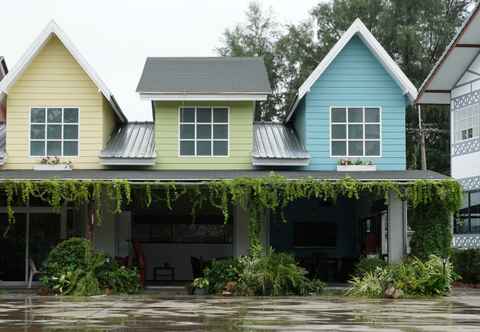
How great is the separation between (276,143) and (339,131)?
197 cm

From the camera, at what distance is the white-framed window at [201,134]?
25.2 metres

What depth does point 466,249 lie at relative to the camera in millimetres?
27797

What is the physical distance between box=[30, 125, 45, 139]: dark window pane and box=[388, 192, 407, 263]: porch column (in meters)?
9.55

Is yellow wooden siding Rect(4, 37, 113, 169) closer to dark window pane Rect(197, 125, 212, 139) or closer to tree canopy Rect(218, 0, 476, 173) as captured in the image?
dark window pane Rect(197, 125, 212, 139)

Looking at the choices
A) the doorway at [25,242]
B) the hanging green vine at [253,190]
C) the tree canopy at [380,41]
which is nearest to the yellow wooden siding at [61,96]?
the doorway at [25,242]

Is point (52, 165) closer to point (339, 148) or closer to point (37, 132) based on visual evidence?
point (37, 132)

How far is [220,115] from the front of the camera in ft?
83.0

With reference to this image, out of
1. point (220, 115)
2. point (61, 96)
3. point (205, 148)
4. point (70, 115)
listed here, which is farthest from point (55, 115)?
point (220, 115)

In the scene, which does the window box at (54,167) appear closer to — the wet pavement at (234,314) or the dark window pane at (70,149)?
the dark window pane at (70,149)

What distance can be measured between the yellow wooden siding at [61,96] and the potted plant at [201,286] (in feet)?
16.0

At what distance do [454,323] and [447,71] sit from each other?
57.8 ft

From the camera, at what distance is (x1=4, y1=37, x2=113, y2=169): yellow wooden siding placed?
24.8 metres

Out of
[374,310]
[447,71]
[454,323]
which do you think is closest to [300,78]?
[447,71]

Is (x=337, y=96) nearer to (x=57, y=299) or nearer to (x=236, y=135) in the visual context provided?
(x=236, y=135)
